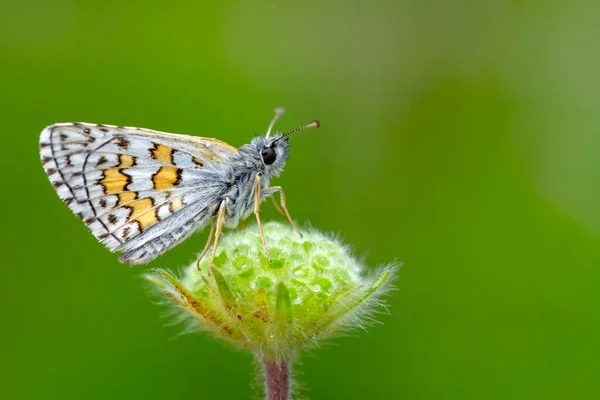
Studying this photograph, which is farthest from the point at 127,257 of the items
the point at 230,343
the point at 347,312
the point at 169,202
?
the point at 347,312

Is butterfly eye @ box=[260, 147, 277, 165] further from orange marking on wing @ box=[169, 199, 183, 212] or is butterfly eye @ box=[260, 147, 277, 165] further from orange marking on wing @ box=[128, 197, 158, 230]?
orange marking on wing @ box=[128, 197, 158, 230]

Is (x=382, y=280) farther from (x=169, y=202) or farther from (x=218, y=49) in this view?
(x=218, y=49)

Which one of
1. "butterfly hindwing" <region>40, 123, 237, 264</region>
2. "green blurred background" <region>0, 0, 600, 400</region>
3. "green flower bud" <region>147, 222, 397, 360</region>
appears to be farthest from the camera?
"green blurred background" <region>0, 0, 600, 400</region>

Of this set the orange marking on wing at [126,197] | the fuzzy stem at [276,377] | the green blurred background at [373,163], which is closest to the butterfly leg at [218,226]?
the orange marking on wing at [126,197]

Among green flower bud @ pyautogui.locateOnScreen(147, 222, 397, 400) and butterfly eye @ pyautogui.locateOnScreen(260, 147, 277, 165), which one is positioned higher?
butterfly eye @ pyautogui.locateOnScreen(260, 147, 277, 165)

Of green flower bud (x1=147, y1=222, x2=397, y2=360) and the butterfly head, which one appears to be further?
the butterfly head

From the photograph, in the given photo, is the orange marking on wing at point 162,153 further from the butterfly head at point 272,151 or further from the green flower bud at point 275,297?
the green flower bud at point 275,297

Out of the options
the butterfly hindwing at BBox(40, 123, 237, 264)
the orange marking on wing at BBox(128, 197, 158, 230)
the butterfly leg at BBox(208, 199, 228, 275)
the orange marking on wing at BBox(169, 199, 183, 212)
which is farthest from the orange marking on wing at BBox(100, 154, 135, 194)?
the butterfly leg at BBox(208, 199, 228, 275)

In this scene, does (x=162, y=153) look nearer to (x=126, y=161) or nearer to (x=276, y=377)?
(x=126, y=161)

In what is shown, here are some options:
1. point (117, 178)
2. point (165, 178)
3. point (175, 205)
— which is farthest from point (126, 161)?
point (175, 205)
